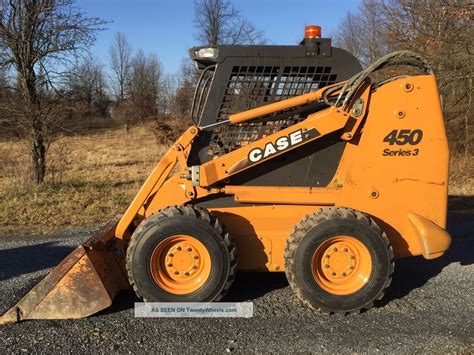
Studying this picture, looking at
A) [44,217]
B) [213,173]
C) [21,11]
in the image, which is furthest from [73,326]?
[21,11]

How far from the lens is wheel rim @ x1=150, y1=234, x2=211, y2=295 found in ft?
13.1

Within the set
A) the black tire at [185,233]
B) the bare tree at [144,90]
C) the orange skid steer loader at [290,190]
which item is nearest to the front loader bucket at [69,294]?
the orange skid steer loader at [290,190]

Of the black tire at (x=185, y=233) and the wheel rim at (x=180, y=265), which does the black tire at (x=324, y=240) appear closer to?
the black tire at (x=185, y=233)

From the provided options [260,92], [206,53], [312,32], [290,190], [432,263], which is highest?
[312,32]

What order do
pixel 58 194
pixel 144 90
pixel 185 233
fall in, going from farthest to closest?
pixel 144 90 < pixel 58 194 < pixel 185 233

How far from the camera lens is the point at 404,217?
4195 millimetres

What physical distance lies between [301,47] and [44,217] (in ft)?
18.4

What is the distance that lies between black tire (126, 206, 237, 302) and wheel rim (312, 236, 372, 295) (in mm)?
774

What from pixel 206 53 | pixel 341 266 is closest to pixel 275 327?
pixel 341 266

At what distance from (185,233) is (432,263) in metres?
3.25

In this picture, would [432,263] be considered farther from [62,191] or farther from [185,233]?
[62,191]

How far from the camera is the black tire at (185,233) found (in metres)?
3.90

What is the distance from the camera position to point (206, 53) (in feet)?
13.8

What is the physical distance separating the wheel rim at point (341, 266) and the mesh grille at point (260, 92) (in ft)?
4.01
